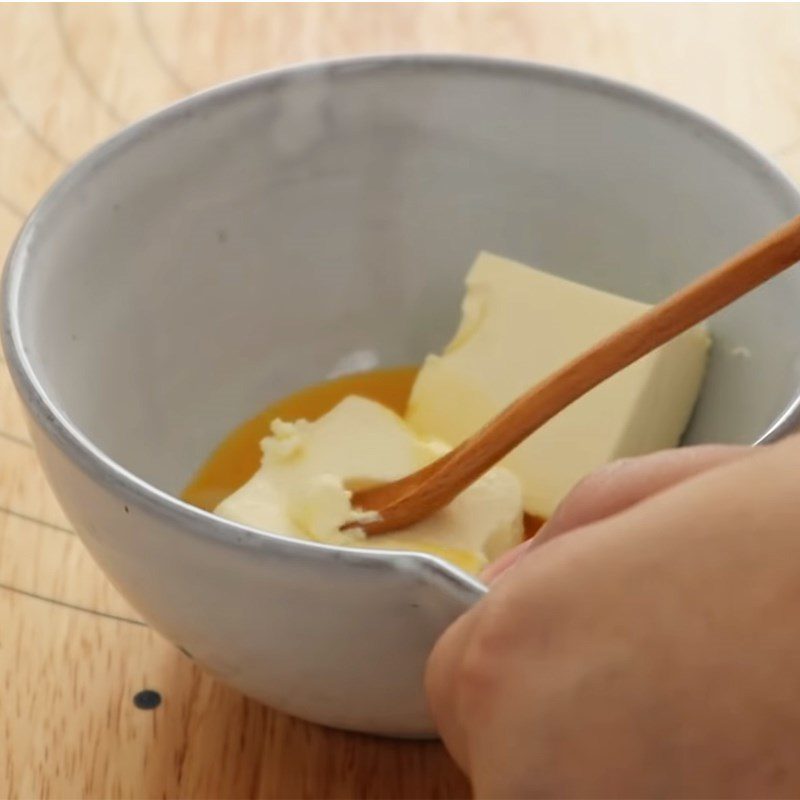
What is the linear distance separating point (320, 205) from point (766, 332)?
230 mm

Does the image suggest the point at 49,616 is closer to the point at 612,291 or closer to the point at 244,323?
the point at 244,323

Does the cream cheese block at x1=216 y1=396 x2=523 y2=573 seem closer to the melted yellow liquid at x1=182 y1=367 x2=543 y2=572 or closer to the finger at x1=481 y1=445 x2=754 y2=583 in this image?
the melted yellow liquid at x1=182 y1=367 x2=543 y2=572

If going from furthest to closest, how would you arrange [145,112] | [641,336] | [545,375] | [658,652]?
1. [145,112]
2. [545,375]
3. [641,336]
4. [658,652]

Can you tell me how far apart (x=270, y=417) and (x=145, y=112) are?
0.90ft

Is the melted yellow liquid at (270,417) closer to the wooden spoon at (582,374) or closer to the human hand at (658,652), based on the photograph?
the wooden spoon at (582,374)

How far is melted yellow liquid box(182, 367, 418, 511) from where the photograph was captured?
61 cm

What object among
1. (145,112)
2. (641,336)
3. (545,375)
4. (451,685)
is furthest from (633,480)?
(145,112)

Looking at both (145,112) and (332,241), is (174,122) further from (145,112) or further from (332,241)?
(145,112)

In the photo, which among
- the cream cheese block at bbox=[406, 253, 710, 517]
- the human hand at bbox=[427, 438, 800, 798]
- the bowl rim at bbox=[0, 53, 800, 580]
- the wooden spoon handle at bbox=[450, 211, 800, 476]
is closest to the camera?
the human hand at bbox=[427, 438, 800, 798]

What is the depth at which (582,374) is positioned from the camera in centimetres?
49

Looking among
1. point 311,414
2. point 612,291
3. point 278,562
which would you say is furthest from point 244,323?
point 278,562

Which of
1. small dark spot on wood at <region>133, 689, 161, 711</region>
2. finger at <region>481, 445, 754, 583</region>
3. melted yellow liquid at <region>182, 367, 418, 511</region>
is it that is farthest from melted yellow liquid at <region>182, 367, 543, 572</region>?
finger at <region>481, 445, 754, 583</region>

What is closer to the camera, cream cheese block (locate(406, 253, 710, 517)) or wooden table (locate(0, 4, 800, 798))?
wooden table (locate(0, 4, 800, 798))

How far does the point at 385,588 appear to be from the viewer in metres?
0.36
